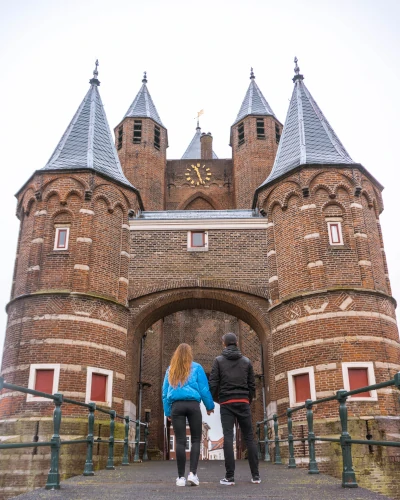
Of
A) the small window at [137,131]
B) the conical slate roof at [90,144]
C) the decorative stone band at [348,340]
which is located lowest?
the decorative stone band at [348,340]

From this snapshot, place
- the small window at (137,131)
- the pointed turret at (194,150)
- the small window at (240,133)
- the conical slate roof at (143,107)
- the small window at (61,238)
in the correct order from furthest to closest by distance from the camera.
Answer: the pointed turret at (194,150), the small window at (240,133), the conical slate roof at (143,107), the small window at (137,131), the small window at (61,238)

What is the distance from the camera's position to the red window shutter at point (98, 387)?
49.2ft

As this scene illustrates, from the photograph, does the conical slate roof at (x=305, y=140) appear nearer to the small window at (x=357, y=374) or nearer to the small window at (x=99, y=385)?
the small window at (x=357, y=374)

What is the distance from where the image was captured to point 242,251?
17.5m

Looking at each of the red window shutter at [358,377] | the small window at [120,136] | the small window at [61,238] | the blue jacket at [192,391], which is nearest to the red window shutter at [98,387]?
the small window at [61,238]

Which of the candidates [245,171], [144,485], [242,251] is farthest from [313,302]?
[245,171]

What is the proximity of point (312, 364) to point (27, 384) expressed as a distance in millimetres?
8356

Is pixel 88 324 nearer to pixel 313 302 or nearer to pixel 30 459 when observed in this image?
pixel 30 459

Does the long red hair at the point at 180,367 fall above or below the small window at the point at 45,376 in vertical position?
below

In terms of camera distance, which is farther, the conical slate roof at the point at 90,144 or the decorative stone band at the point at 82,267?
the conical slate roof at the point at 90,144

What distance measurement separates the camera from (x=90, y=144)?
19.0 metres

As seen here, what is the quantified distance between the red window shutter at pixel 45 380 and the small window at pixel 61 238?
4.06 meters

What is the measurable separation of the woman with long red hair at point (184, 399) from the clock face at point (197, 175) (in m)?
27.2

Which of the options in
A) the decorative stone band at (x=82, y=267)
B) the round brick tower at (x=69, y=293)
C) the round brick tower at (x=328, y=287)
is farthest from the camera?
the decorative stone band at (x=82, y=267)
